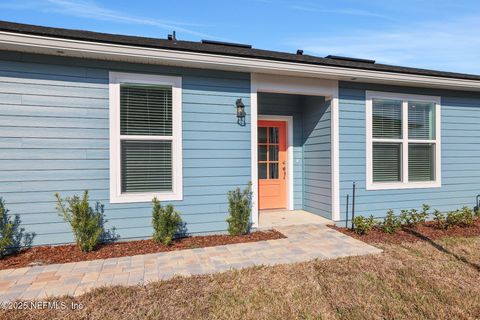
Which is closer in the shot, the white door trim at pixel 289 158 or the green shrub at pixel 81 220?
the green shrub at pixel 81 220

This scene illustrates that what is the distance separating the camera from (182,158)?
4227 millimetres

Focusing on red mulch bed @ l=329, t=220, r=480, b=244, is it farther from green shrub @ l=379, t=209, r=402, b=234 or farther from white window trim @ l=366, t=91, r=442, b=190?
white window trim @ l=366, t=91, r=442, b=190

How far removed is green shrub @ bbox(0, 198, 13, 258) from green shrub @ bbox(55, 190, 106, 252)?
57 centimetres

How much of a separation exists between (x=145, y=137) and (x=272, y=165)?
295cm

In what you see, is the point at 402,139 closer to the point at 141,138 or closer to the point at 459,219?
the point at 459,219

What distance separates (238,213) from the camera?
4.35 m

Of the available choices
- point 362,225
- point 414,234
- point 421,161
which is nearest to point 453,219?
point 414,234

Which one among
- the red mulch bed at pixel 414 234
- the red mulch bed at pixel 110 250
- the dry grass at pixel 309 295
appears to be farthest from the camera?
the red mulch bed at pixel 414 234


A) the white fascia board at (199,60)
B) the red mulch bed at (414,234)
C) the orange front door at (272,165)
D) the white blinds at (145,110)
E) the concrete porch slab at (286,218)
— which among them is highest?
the white fascia board at (199,60)

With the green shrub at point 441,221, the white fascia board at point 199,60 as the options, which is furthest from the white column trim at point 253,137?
the green shrub at point 441,221

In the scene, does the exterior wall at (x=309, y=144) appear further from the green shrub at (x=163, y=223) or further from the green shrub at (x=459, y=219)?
the green shrub at (x=163, y=223)

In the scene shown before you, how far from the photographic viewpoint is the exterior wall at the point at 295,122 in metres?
5.94

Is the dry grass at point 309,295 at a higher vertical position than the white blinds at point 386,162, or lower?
lower

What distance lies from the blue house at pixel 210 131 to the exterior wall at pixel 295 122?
0.02 meters
